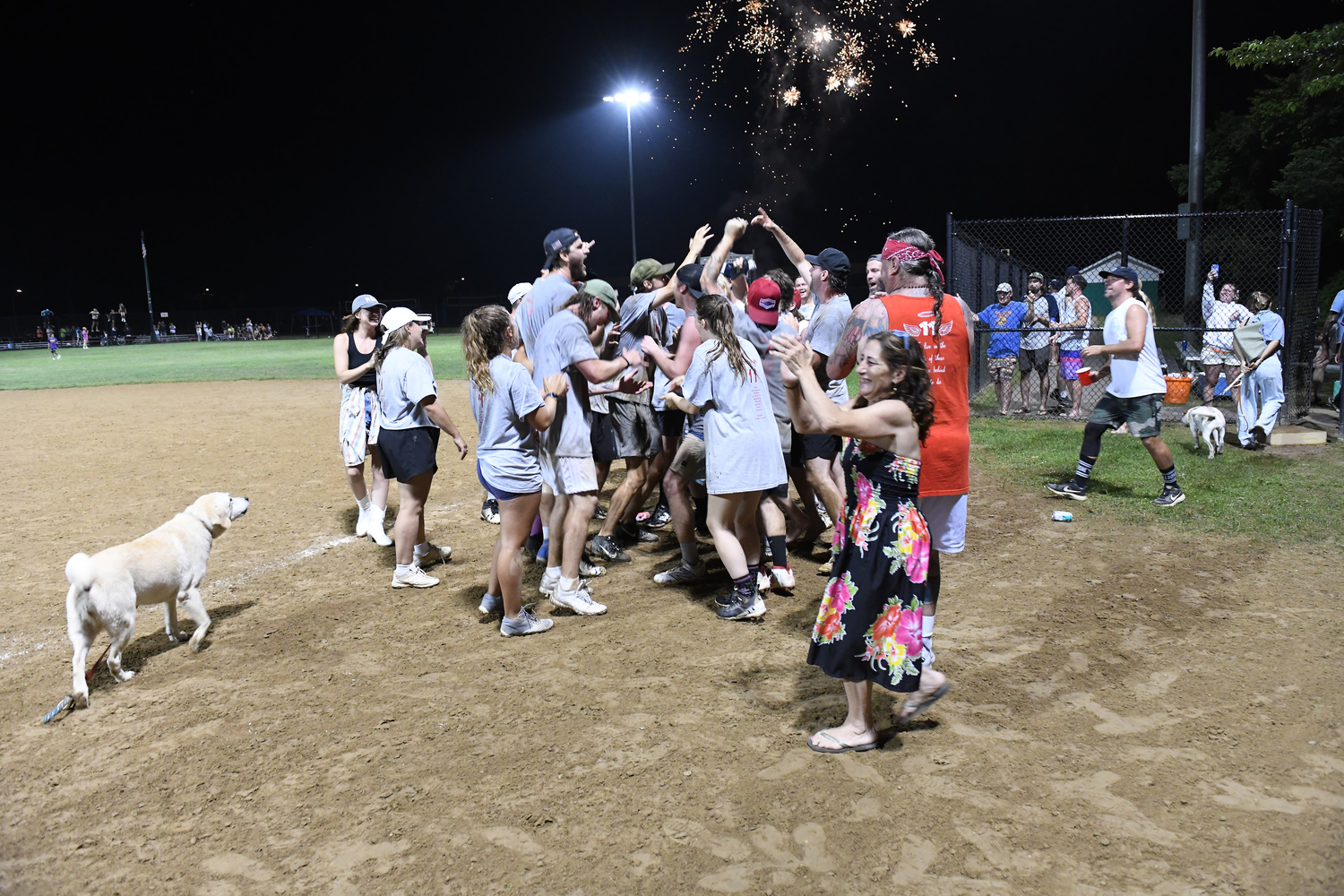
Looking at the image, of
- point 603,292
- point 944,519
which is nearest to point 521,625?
point 603,292

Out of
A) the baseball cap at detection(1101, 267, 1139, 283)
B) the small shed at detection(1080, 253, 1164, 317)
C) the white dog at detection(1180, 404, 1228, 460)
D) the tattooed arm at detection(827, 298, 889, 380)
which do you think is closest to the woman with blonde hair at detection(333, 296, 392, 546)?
the tattooed arm at detection(827, 298, 889, 380)

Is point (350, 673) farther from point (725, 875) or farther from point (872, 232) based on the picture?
point (872, 232)

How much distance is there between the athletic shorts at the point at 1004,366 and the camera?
1316 centimetres

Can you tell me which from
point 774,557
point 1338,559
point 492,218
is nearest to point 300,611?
point 774,557

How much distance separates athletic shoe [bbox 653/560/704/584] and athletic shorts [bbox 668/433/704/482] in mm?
621

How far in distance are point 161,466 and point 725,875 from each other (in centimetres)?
998

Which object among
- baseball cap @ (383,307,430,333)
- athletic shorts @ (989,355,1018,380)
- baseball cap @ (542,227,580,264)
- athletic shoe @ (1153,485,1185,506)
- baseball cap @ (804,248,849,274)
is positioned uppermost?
baseball cap @ (542,227,580,264)

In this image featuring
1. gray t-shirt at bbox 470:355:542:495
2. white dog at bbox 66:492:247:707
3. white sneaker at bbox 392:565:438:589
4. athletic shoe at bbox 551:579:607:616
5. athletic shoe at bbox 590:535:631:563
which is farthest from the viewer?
athletic shoe at bbox 590:535:631:563

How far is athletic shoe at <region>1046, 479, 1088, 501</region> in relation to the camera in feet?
26.1

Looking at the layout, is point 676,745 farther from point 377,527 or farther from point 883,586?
point 377,527

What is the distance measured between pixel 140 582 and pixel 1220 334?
13733 mm

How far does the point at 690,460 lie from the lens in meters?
5.80

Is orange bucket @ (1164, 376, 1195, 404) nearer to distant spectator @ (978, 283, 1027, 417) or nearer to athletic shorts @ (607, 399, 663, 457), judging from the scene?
distant spectator @ (978, 283, 1027, 417)

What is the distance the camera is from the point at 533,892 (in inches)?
112
